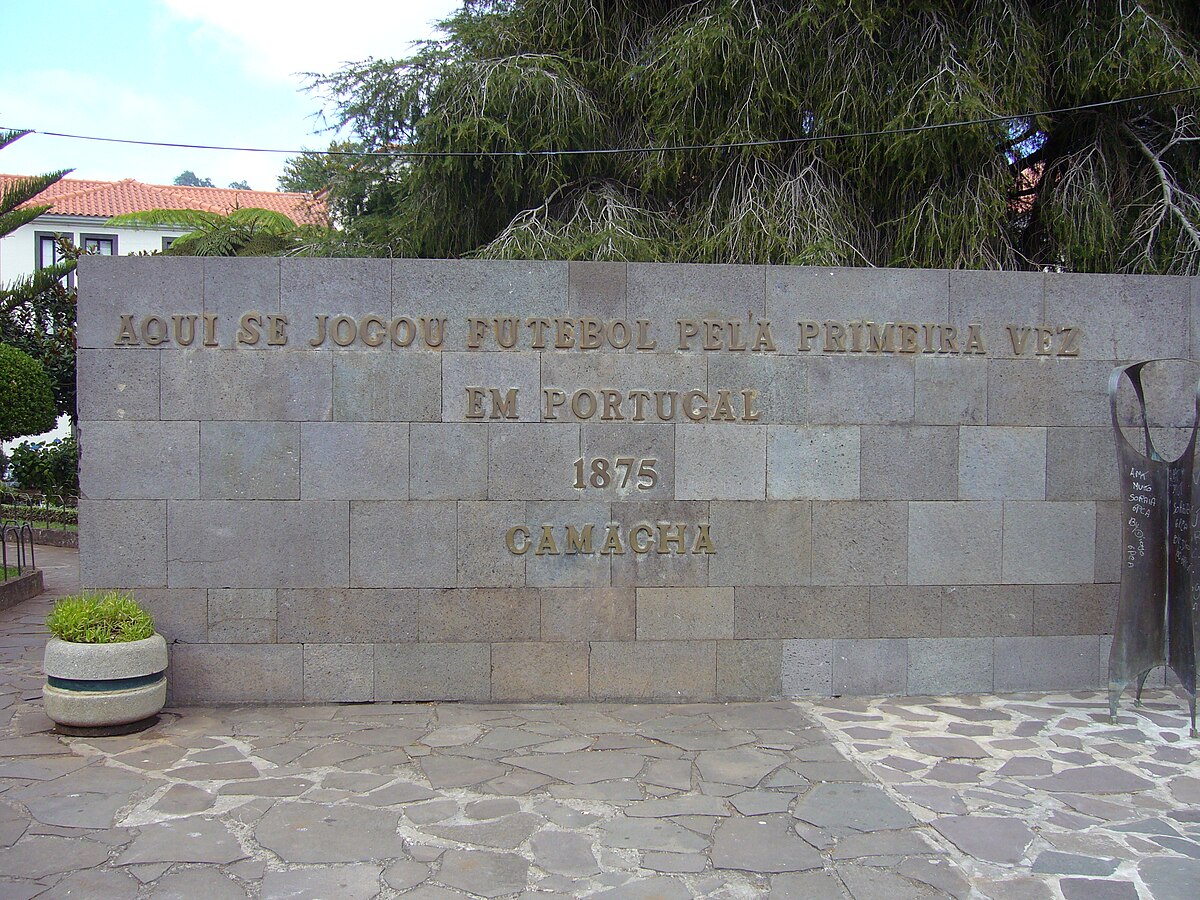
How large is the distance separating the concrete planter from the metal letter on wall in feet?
19.9

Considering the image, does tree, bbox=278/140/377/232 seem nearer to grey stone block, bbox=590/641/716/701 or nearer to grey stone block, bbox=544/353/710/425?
grey stone block, bbox=544/353/710/425

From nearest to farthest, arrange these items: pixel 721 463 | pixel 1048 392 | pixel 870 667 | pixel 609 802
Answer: pixel 609 802 → pixel 721 463 → pixel 870 667 → pixel 1048 392

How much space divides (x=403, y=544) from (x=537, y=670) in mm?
1243

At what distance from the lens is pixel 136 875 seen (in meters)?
3.79

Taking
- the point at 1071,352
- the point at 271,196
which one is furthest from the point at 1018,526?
the point at 271,196

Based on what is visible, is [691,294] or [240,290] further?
[691,294]

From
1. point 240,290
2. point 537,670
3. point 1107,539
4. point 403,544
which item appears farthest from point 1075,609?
point 240,290

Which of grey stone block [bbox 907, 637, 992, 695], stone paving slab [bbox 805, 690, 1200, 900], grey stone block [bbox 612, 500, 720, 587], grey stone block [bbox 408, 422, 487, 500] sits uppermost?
grey stone block [bbox 408, 422, 487, 500]

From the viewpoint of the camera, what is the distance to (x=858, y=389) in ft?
20.6

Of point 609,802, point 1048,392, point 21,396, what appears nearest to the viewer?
point 609,802

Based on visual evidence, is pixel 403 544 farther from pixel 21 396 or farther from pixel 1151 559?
pixel 21 396

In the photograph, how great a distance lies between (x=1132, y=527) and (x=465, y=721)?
4.43m

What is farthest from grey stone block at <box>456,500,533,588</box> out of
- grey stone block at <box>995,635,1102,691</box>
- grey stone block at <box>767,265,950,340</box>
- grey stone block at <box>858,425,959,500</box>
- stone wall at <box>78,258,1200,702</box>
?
grey stone block at <box>995,635,1102,691</box>

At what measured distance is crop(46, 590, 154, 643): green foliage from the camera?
17.6 ft
